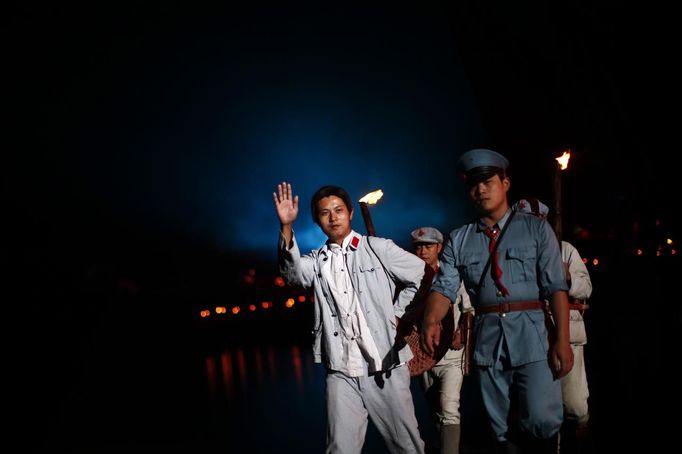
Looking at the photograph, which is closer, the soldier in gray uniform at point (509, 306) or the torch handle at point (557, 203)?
the soldier in gray uniform at point (509, 306)

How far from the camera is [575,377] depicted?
4.74 metres

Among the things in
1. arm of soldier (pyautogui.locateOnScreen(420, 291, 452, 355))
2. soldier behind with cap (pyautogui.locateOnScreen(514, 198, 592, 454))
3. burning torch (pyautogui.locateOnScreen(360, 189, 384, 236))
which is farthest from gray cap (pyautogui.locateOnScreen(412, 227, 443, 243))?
arm of soldier (pyautogui.locateOnScreen(420, 291, 452, 355))

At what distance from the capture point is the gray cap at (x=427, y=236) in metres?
5.53

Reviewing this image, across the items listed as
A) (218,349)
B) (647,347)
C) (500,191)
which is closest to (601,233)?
(647,347)

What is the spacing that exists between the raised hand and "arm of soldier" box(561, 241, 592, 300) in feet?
8.43

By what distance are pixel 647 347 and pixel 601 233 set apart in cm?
880

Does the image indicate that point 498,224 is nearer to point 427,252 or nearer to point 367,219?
point 367,219

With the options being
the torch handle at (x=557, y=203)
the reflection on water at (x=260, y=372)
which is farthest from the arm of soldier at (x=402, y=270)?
the reflection on water at (x=260, y=372)

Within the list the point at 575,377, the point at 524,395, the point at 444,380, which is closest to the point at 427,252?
the point at 444,380

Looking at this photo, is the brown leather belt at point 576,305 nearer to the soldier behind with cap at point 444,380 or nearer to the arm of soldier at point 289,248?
the soldier behind with cap at point 444,380

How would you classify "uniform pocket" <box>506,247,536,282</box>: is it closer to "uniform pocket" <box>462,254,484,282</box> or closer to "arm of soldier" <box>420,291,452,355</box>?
"uniform pocket" <box>462,254,484,282</box>

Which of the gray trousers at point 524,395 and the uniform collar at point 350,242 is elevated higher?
the uniform collar at point 350,242

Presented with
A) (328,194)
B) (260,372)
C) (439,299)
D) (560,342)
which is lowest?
(260,372)

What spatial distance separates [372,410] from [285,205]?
1525mm
